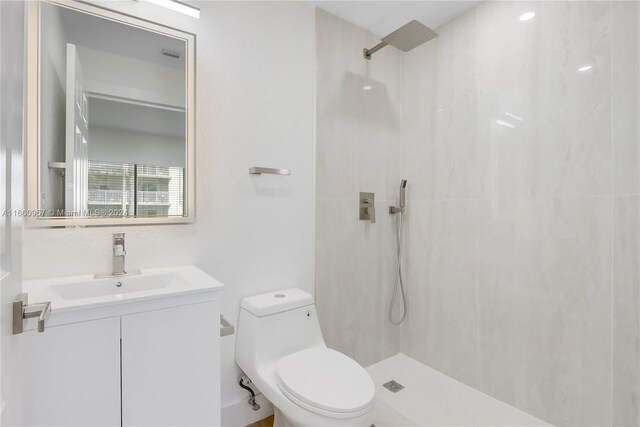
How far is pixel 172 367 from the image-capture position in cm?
107

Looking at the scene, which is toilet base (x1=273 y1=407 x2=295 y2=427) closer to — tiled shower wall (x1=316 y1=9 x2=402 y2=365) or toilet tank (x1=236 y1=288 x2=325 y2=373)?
toilet tank (x1=236 y1=288 x2=325 y2=373)

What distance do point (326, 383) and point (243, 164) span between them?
3.61 ft

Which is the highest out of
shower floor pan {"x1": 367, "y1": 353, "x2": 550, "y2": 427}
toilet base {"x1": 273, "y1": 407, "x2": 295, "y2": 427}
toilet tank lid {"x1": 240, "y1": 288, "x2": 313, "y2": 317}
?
toilet tank lid {"x1": 240, "y1": 288, "x2": 313, "y2": 317}

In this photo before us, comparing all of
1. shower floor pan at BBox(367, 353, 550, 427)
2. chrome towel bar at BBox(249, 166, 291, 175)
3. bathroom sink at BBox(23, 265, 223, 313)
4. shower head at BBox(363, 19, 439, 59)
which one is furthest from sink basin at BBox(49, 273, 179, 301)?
shower head at BBox(363, 19, 439, 59)

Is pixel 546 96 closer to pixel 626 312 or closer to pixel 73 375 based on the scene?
pixel 626 312

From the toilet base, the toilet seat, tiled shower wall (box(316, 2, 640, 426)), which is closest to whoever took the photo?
the toilet seat

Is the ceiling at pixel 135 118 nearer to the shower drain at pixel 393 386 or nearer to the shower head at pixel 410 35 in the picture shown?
the shower head at pixel 410 35

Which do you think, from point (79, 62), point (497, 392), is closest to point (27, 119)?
point (79, 62)

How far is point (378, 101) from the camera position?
7.27 ft

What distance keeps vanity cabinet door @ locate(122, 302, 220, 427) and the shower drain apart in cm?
120

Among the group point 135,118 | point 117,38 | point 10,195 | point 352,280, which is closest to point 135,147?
point 135,118

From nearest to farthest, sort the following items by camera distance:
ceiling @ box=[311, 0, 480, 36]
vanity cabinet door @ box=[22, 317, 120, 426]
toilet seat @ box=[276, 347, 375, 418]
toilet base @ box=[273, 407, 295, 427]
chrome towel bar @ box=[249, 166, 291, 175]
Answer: vanity cabinet door @ box=[22, 317, 120, 426] → toilet seat @ box=[276, 347, 375, 418] → toilet base @ box=[273, 407, 295, 427] → chrome towel bar @ box=[249, 166, 291, 175] → ceiling @ box=[311, 0, 480, 36]

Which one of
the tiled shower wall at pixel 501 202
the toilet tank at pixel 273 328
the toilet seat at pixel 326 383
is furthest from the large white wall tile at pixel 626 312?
the toilet tank at pixel 273 328

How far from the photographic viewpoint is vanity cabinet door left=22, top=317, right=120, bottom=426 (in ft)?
2.89
